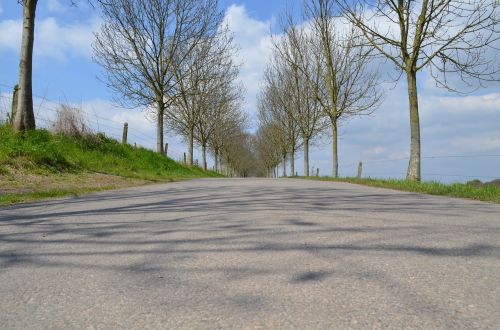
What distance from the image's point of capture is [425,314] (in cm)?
216

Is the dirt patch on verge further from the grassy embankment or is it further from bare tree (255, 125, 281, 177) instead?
bare tree (255, 125, 281, 177)

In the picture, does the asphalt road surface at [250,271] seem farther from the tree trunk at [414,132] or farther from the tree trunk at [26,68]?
the tree trunk at [414,132]

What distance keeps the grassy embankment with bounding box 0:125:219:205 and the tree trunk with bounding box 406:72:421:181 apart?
7.97 m

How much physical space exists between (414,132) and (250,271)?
1202 centimetres

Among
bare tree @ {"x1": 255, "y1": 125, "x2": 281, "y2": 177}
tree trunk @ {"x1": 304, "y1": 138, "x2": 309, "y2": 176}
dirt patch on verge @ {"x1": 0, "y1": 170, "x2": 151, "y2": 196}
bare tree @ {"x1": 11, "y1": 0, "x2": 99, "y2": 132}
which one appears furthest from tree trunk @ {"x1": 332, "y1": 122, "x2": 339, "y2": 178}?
bare tree @ {"x1": 255, "y1": 125, "x2": 281, "y2": 177}

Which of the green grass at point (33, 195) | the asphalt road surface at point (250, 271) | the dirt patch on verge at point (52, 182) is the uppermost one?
the dirt patch on verge at point (52, 182)

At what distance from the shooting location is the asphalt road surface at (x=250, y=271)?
7.09ft

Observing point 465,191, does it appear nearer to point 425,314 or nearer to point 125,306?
point 425,314

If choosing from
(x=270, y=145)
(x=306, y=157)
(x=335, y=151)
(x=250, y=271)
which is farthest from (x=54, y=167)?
(x=270, y=145)

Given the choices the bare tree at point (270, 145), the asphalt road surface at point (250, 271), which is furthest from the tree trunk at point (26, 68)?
the bare tree at point (270, 145)

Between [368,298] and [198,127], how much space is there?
34565 mm

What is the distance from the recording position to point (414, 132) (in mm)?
13633

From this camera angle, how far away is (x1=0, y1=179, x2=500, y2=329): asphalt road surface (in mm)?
2162

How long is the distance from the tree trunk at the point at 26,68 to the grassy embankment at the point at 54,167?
42 cm
